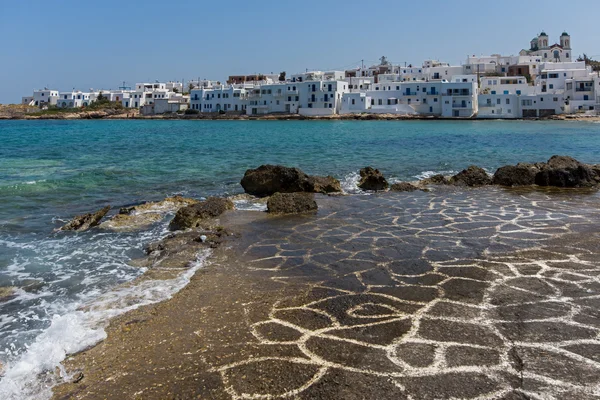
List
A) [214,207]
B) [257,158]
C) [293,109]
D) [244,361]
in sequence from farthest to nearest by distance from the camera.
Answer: [293,109], [257,158], [214,207], [244,361]

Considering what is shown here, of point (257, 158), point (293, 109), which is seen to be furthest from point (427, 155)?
point (293, 109)

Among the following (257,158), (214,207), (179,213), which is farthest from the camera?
(257,158)

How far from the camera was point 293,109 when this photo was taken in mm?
113750

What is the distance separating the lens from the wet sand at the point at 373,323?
17.0 ft

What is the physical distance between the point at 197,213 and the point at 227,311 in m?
7.17

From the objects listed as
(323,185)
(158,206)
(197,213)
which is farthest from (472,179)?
(158,206)

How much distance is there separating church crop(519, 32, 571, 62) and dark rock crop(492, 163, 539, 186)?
137 meters

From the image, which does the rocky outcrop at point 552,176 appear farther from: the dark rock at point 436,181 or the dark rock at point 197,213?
the dark rock at point 197,213

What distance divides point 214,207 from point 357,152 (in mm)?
24646

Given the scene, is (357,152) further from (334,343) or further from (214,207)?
(334,343)

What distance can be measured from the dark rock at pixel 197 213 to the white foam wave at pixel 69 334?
4064mm

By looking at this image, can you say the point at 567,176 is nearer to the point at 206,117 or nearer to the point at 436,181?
the point at 436,181

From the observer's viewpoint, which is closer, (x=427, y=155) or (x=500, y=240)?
(x=500, y=240)

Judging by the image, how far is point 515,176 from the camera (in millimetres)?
19484
